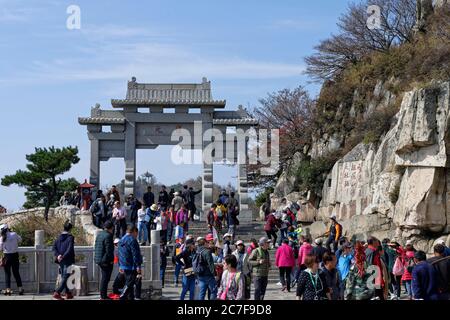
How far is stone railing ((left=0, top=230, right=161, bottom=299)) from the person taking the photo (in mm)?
19828

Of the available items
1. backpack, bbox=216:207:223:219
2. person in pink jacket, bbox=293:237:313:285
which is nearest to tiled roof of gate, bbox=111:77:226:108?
backpack, bbox=216:207:223:219

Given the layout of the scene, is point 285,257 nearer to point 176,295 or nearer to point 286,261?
point 286,261

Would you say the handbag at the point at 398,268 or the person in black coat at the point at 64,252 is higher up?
the person in black coat at the point at 64,252

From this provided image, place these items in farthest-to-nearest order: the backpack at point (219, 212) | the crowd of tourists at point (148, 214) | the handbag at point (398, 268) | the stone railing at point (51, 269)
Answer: the backpack at point (219, 212)
the crowd of tourists at point (148, 214)
the stone railing at point (51, 269)
the handbag at point (398, 268)

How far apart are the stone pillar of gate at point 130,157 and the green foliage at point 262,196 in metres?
11.6

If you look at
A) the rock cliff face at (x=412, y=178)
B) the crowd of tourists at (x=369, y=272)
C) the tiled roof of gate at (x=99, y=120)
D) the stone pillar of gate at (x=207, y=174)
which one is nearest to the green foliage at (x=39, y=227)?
the tiled roof of gate at (x=99, y=120)

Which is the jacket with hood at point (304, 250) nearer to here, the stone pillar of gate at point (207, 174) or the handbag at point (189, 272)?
the handbag at point (189, 272)

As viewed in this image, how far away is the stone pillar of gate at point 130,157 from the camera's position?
37.0m

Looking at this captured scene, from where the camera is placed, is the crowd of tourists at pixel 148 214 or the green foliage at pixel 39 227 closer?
the crowd of tourists at pixel 148 214

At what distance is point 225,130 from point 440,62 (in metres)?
→ 10.1

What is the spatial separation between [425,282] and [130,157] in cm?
2643
